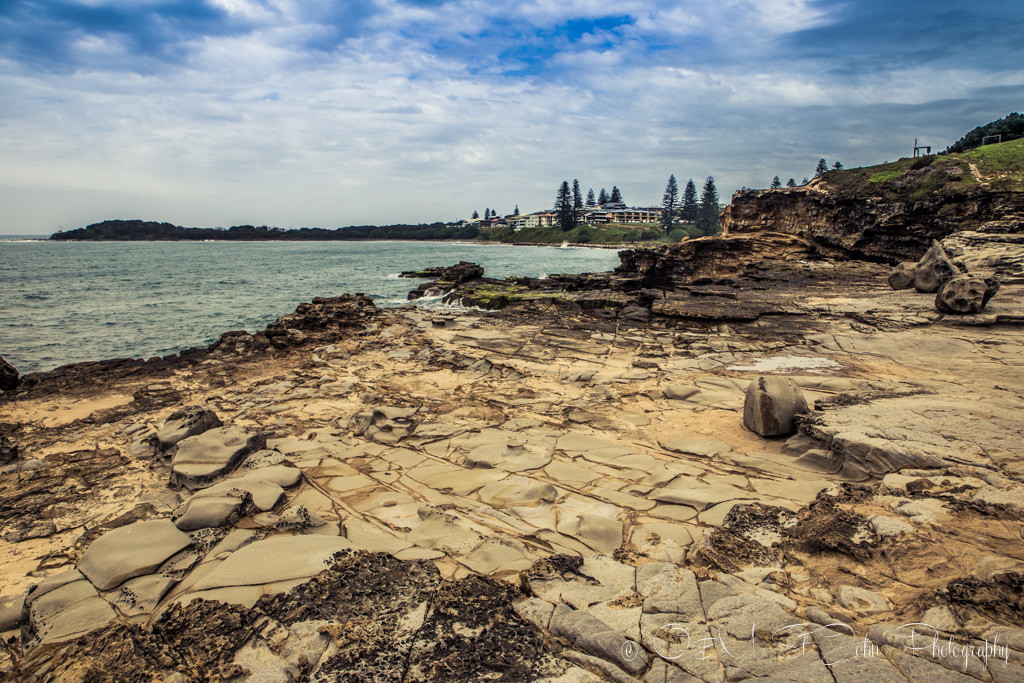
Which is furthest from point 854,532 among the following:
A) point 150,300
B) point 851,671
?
point 150,300

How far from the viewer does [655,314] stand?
1398 centimetres

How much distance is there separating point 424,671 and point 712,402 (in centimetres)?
615

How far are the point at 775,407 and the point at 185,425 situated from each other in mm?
7363

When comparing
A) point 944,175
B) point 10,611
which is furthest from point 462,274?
point 10,611

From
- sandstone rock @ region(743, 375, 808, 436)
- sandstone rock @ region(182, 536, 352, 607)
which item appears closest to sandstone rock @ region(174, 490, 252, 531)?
sandstone rock @ region(182, 536, 352, 607)

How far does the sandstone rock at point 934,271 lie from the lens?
43.0ft

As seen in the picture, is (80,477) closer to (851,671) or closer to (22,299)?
(851,671)

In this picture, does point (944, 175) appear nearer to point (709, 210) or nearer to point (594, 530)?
point (594, 530)

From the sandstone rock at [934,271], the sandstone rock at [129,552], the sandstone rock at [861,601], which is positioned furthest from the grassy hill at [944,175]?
the sandstone rock at [129,552]

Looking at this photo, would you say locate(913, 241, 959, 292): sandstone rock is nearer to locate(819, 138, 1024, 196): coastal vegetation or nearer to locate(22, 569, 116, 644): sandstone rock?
locate(819, 138, 1024, 196): coastal vegetation

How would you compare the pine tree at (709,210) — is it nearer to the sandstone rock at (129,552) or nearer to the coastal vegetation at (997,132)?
the coastal vegetation at (997,132)

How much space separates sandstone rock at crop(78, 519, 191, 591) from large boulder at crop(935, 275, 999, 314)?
14.0 meters

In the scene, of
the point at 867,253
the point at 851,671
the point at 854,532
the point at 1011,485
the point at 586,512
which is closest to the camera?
the point at 851,671

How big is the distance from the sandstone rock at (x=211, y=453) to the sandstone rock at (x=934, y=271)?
660 inches
